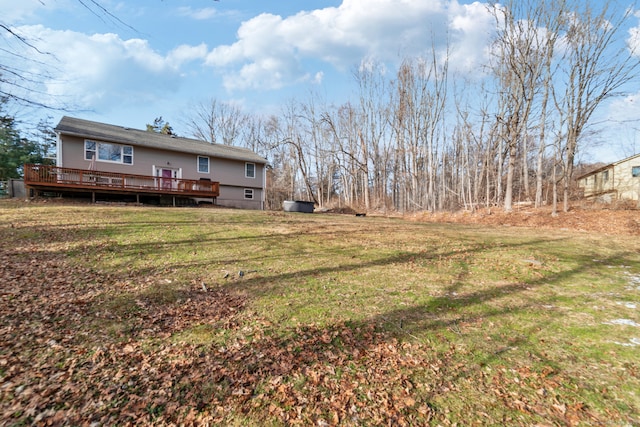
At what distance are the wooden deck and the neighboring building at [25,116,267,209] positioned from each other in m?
0.05

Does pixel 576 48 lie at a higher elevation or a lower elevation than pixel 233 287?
higher

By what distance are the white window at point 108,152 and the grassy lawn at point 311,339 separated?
1292 centimetres

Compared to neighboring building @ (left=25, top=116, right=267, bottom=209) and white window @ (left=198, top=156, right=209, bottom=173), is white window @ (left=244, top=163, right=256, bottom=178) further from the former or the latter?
white window @ (left=198, top=156, right=209, bottom=173)

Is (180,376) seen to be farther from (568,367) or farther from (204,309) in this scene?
(568,367)

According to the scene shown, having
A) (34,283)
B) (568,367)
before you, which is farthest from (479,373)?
(34,283)

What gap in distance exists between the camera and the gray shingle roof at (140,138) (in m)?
16.4

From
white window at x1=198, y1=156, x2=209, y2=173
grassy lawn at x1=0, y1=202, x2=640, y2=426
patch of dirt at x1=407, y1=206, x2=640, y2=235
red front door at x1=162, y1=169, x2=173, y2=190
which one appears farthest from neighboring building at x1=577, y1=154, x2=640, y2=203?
red front door at x1=162, y1=169, x2=173, y2=190

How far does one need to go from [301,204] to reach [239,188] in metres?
6.44

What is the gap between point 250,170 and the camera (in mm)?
23141

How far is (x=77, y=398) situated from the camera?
2.18 m

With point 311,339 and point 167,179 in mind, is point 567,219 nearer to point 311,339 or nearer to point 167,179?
point 311,339

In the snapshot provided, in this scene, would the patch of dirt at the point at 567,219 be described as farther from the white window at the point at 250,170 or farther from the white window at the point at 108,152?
the white window at the point at 108,152

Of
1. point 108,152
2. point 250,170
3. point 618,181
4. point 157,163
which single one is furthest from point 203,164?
point 618,181

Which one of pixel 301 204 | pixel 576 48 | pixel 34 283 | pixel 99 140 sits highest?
pixel 576 48
